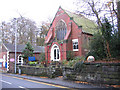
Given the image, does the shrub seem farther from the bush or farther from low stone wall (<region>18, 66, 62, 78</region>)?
the bush

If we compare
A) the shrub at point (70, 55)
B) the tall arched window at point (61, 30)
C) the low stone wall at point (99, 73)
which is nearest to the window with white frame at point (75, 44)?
the shrub at point (70, 55)

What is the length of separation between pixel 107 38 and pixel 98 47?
4.53ft

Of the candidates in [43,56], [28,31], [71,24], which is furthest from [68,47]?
[28,31]

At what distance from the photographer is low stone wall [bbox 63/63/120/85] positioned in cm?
902

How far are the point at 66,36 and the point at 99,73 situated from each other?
46.2ft

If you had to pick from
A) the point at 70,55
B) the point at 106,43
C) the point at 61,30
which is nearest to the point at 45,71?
the point at 106,43

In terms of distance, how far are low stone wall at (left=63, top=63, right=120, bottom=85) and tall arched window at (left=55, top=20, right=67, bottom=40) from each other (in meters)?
14.0

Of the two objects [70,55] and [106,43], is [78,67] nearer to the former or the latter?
[106,43]

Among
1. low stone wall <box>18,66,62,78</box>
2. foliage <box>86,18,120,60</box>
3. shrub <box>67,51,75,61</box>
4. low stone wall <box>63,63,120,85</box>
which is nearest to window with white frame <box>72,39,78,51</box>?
shrub <box>67,51,75,61</box>

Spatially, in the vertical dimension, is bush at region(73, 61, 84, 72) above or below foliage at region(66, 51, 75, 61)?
below

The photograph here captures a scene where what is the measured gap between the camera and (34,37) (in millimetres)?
47938

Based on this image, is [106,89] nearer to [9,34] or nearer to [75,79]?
[75,79]

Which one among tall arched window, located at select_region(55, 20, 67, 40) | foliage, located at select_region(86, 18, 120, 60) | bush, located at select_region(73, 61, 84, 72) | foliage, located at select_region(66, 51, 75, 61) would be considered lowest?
bush, located at select_region(73, 61, 84, 72)

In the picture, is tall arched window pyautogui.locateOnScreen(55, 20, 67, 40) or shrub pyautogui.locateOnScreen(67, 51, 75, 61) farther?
tall arched window pyautogui.locateOnScreen(55, 20, 67, 40)
